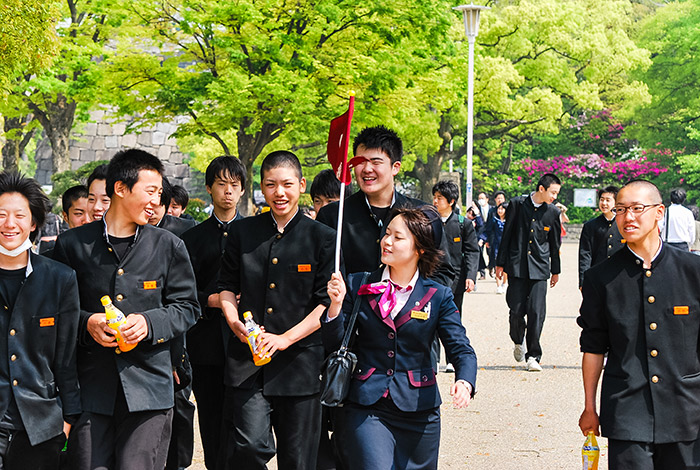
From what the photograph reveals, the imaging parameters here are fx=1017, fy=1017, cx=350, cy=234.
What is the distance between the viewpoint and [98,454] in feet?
15.8

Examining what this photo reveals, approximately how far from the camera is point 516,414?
Answer: 29.8ft

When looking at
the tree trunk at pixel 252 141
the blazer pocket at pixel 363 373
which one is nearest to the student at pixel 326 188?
the blazer pocket at pixel 363 373

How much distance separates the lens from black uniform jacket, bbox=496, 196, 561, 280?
39.3ft

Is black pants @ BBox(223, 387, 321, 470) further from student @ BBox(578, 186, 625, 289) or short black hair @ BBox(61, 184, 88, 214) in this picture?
student @ BBox(578, 186, 625, 289)

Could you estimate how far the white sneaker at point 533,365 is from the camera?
11.5 meters

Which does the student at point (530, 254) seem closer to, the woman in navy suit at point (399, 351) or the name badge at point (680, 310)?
the name badge at point (680, 310)

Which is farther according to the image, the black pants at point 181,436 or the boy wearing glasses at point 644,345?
the black pants at point 181,436

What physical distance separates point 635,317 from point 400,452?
49.8 inches

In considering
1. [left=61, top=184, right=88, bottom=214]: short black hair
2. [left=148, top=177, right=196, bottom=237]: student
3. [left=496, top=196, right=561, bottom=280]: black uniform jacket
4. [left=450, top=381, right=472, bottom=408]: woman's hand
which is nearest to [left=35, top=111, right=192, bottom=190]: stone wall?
[left=496, top=196, right=561, bottom=280]: black uniform jacket

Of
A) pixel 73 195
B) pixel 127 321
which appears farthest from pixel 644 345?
pixel 73 195

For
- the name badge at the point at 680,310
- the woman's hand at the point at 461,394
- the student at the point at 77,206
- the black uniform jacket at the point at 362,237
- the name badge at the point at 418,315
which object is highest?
the student at the point at 77,206

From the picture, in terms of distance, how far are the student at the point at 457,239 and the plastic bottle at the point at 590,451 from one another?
656 centimetres

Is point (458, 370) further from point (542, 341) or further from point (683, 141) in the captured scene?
point (683, 141)

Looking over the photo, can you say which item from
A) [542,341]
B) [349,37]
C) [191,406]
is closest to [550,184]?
[542,341]
